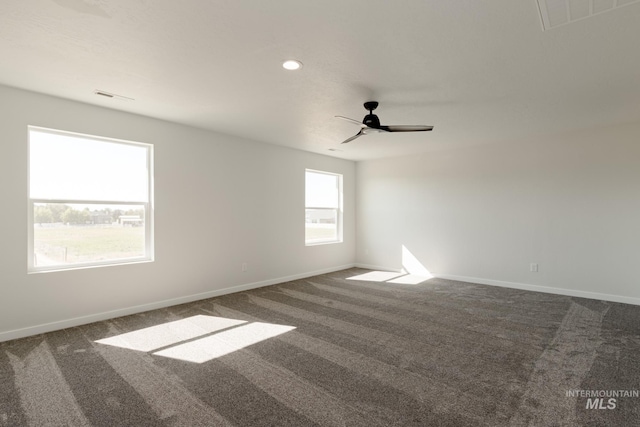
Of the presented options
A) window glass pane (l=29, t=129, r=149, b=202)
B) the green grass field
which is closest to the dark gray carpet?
the green grass field

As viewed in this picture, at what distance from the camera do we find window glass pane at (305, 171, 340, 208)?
6.73 meters

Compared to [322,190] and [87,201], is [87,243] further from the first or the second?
[322,190]

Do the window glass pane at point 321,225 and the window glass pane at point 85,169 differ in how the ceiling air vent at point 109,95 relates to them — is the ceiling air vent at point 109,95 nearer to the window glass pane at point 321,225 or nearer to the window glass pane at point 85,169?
the window glass pane at point 85,169

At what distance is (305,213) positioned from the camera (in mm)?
6461

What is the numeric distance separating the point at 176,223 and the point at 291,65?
289 cm

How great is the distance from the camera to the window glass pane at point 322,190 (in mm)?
6730

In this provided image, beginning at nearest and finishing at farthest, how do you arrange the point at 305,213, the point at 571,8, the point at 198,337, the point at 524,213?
the point at 571,8, the point at 198,337, the point at 524,213, the point at 305,213

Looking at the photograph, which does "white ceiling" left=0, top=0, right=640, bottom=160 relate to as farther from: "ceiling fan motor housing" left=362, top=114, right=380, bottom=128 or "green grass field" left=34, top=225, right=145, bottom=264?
"green grass field" left=34, top=225, right=145, bottom=264

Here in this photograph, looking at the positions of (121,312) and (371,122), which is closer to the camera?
(371,122)

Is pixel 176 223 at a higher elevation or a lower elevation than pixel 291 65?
lower

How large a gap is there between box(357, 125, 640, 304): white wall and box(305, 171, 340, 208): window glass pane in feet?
3.00

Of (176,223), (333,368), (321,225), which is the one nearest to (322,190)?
(321,225)

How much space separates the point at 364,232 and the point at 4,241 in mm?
6089

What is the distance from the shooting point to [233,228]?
17.1ft
